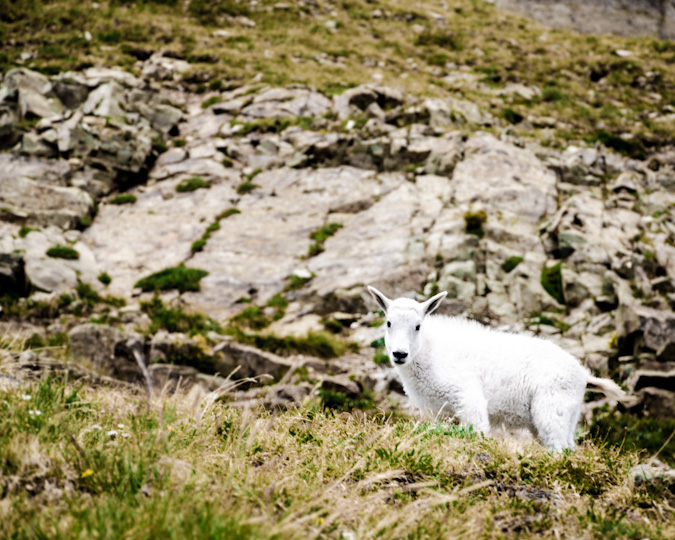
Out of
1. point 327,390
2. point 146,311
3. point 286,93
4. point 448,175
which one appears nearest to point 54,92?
point 286,93

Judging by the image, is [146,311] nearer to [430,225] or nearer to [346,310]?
[346,310]

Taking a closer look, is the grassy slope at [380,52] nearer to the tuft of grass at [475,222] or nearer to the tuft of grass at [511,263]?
the tuft of grass at [475,222]

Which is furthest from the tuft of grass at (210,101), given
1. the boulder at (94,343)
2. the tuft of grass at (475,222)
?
the boulder at (94,343)

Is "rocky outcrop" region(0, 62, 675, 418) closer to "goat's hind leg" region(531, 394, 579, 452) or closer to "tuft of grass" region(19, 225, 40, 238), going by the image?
"tuft of grass" region(19, 225, 40, 238)

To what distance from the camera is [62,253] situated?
21.6m

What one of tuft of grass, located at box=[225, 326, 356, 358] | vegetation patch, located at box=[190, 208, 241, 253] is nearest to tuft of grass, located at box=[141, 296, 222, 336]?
tuft of grass, located at box=[225, 326, 356, 358]

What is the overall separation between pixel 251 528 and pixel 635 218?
24.8 m

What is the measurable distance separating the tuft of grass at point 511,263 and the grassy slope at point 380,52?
1200cm

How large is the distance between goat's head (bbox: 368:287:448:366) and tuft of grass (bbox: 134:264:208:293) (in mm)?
14320

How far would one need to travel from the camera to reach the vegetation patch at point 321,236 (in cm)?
2289

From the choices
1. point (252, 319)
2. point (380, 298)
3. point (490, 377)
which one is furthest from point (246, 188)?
point (490, 377)

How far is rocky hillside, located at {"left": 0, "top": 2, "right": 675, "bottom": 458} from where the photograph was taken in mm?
17375

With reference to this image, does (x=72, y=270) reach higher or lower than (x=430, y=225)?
lower

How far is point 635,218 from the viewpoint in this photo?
24.0 metres
